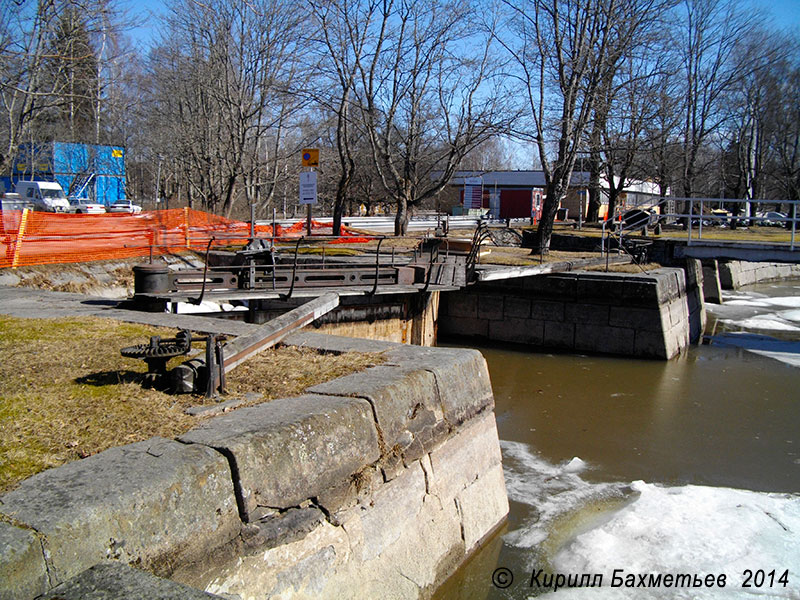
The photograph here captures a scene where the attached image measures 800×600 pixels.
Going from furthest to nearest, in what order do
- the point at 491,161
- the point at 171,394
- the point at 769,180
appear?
the point at 491,161
the point at 769,180
the point at 171,394

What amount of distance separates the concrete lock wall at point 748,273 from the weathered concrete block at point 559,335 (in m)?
15.3

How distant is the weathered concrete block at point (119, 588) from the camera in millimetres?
2785

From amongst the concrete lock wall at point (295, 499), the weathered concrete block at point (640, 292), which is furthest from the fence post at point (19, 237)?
the weathered concrete block at point (640, 292)

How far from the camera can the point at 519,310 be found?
18094mm

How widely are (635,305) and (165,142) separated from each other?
2965 centimetres

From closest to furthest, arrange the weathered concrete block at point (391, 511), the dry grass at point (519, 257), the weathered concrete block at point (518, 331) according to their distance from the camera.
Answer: the weathered concrete block at point (391, 511), the weathered concrete block at point (518, 331), the dry grass at point (519, 257)

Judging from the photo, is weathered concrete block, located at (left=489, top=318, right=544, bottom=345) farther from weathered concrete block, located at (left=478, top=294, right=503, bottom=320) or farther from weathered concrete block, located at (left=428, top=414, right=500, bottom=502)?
weathered concrete block, located at (left=428, top=414, right=500, bottom=502)

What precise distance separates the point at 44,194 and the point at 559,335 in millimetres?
33989

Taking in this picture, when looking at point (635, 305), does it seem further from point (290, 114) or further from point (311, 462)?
point (290, 114)

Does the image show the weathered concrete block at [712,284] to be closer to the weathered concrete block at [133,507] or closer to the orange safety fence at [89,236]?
the orange safety fence at [89,236]

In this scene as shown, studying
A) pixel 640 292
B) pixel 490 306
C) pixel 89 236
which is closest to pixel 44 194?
pixel 89 236

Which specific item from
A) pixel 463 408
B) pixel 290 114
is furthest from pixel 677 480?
pixel 290 114

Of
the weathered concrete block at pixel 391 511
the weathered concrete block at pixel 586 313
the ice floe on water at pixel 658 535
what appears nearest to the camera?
the weathered concrete block at pixel 391 511

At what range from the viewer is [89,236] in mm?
15602
